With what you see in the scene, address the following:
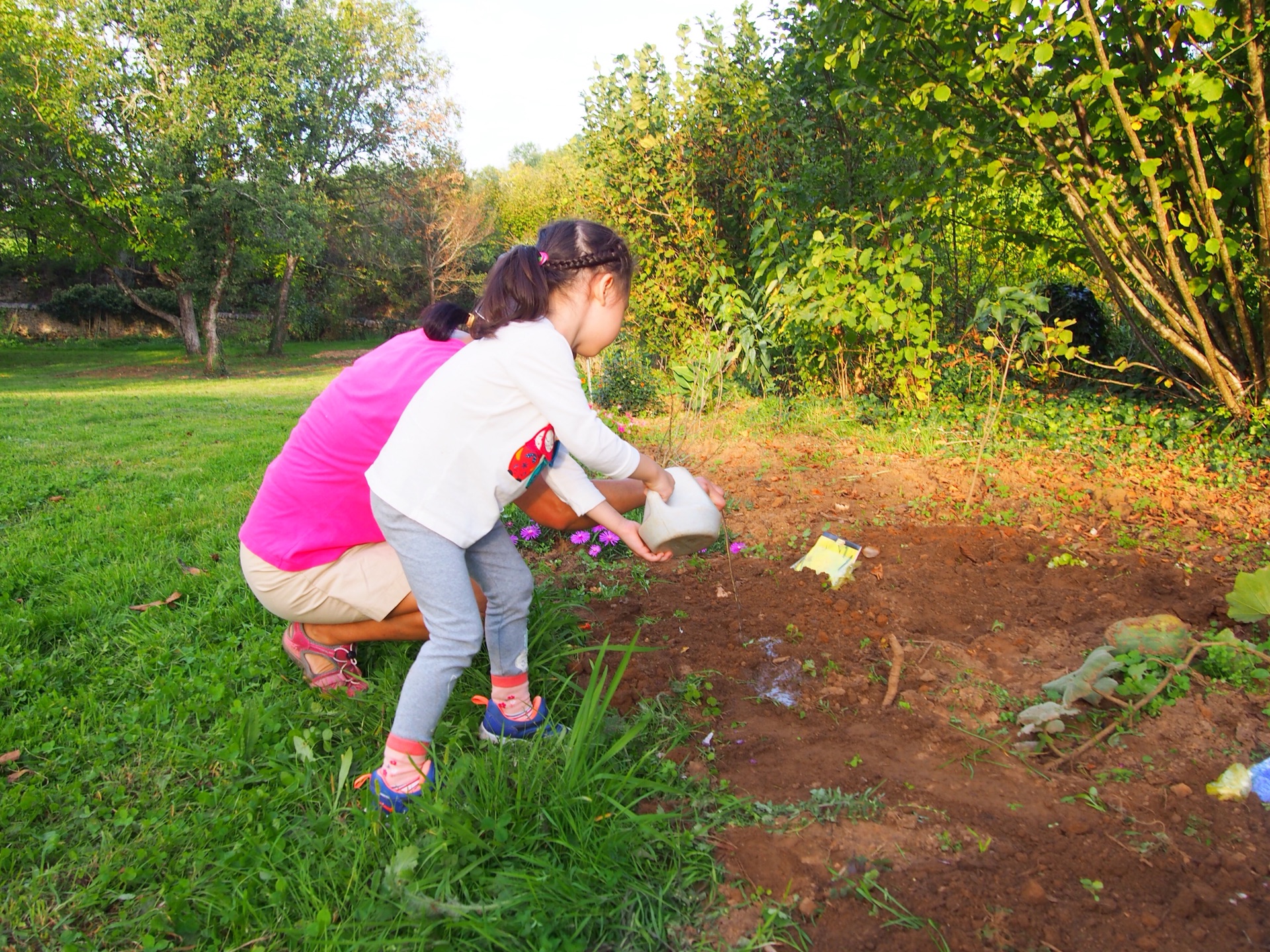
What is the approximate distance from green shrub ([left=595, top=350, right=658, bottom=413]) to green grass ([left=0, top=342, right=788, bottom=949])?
4.58m

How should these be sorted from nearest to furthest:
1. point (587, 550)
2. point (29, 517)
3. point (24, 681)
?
point (24, 681) < point (587, 550) < point (29, 517)

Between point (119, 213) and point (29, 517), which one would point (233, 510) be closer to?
point (29, 517)

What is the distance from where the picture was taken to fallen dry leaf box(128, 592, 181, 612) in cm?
292

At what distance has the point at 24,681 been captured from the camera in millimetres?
2402

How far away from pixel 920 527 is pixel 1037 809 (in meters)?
1.96

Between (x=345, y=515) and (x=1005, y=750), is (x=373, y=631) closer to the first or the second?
(x=345, y=515)

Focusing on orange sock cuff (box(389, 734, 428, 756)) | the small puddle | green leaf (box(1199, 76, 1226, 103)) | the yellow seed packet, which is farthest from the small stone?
green leaf (box(1199, 76, 1226, 103))

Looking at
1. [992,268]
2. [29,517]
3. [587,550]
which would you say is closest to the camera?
[587,550]

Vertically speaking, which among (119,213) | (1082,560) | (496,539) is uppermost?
(119,213)

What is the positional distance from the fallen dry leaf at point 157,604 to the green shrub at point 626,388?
4661mm

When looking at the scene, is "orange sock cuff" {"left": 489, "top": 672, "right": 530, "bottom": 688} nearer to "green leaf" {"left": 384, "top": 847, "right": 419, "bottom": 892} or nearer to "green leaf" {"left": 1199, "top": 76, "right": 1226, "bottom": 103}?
"green leaf" {"left": 384, "top": 847, "right": 419, "bottom": 892}

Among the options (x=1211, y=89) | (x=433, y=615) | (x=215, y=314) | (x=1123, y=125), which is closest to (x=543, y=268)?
(x=433, y=615)

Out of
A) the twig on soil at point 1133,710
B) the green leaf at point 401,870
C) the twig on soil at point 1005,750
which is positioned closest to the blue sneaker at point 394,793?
the green leaf at point 401,870

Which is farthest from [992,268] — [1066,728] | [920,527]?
[1066,728]
